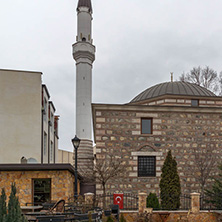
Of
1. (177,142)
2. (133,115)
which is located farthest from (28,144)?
(177,142)

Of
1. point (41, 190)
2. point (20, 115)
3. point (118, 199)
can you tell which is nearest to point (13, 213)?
point (41, 190)

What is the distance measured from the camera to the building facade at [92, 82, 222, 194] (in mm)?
18422

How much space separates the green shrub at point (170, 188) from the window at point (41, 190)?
5610 millimetres

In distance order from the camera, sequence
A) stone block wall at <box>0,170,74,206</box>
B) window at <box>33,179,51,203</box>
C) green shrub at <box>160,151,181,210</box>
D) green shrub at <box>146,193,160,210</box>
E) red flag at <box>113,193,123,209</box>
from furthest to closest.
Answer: red flag at <box>113,193,123,209</box>
green shrub at <box>160,151,181,210</box>
green shrub at <box>146,193,160,210</box>
window at <box>33,179,51,203</box>
stone block wall at <box>0,170,74,206</box>

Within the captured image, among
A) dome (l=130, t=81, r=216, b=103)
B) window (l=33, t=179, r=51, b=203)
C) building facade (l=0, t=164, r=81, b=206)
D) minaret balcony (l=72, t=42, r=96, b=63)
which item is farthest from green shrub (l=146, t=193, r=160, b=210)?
minaret balcony (l=72, t=42, r=96, b=63)

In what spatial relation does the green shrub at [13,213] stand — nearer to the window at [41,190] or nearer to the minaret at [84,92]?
the window at [41,190]

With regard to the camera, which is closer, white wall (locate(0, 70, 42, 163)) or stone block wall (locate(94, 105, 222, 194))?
stone block wall (locate(94, 105, 222, 194))

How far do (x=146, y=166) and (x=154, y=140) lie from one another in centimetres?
158

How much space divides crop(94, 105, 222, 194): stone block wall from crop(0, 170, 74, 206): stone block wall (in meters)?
3.76

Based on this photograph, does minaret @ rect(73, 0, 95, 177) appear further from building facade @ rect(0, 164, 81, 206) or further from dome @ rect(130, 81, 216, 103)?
building facade @ rect(0, 164, 81, 206)

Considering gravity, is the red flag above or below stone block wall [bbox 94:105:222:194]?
below

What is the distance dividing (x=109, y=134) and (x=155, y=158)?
3.07 meters

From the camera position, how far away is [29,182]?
14492mm

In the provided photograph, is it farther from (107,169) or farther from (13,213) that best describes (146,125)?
(13,213)
